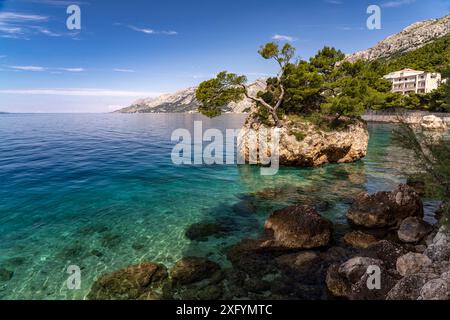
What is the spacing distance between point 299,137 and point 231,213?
15338 millimetres

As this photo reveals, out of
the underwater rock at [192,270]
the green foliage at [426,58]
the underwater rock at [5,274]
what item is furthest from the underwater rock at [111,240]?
the green foliage at [426,58]

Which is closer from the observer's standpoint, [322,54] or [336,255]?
[336,255]

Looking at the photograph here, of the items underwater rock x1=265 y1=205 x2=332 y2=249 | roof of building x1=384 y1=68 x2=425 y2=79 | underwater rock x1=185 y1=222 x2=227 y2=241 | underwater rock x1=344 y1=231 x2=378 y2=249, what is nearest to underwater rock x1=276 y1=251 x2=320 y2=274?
underwater rock x1=265 y1=205 x2=332 y2=249

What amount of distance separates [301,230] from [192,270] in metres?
5.77

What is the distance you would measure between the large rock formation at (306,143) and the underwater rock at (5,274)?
25458mm

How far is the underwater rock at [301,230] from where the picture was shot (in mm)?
13324

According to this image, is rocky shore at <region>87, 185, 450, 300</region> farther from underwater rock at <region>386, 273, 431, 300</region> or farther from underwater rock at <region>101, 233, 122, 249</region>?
underwater rock at <region>101, 233, 122, 249</region>

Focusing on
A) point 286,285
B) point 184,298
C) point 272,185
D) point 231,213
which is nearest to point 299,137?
point 272,185

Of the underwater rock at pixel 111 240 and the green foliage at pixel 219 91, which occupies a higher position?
the green foliage at pixel 219 91

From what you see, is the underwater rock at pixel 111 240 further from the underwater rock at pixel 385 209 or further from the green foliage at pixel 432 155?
the green foliage at pixel 432 155

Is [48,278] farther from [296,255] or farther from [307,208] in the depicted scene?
[307,208]

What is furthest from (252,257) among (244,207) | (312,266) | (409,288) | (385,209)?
(385,209)

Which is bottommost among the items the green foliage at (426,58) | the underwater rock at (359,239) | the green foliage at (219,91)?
the underwater rock at (359,239)

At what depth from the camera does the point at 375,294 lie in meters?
9.38
